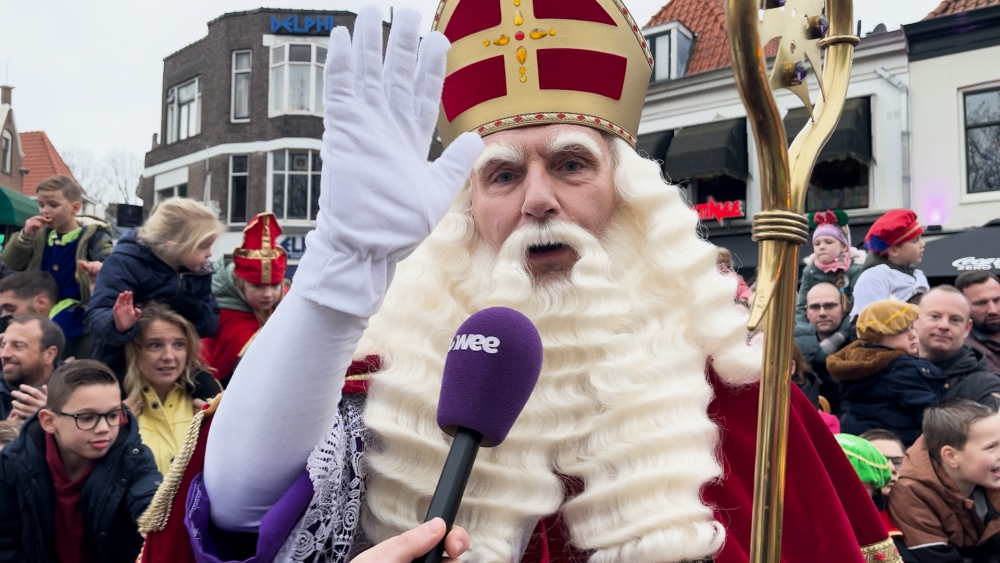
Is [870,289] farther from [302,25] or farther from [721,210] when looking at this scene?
[302,25]

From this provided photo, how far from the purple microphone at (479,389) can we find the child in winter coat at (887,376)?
3469 mm

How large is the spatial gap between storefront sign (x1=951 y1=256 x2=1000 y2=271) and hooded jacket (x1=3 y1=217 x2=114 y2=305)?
8135 mm

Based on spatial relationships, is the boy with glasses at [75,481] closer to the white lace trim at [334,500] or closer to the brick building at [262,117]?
the white lace trim at [334,500]

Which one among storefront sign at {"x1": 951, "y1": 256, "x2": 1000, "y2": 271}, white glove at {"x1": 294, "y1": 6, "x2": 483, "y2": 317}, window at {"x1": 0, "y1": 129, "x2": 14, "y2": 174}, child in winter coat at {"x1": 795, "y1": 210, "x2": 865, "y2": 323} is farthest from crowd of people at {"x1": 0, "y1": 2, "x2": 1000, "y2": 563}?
window at {"x1": 0, "y1": 129, "x2": 14, "y2": 174}

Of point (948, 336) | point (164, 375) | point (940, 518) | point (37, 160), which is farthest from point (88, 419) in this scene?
point (37, 160)

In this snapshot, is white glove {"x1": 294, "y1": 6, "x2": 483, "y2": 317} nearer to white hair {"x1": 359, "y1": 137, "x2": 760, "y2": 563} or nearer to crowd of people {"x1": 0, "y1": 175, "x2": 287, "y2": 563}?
white hair {"x1": 359, "y1": 137, "x2": 760, "y2": 563}

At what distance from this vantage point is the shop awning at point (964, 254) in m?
8.94

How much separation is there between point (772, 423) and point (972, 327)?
14.9 ft

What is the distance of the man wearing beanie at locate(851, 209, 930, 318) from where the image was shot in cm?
555

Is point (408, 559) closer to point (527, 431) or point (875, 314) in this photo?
point (527, 431)

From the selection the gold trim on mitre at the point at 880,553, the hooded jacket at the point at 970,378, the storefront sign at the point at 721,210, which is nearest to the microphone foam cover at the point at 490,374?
the gold trim on mitre at the point at 880,553

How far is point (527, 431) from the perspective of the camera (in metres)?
1.76

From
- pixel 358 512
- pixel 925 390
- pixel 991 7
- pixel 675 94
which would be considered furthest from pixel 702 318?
pixel 675 94

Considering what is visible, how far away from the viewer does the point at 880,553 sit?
1867mm
